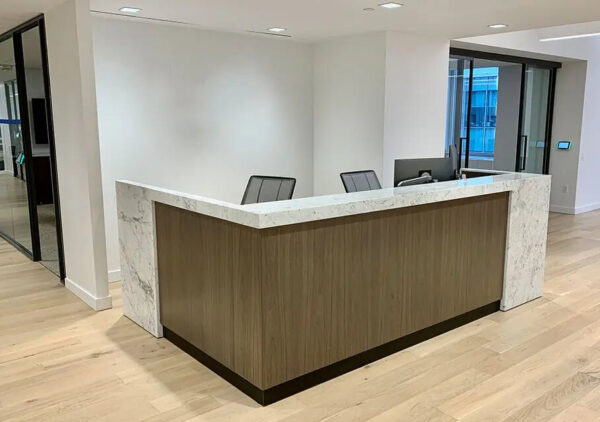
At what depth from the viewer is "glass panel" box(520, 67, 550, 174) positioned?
28.0 feet

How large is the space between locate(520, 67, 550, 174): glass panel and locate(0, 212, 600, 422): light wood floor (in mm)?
4934

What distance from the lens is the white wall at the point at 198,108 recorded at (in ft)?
16.0

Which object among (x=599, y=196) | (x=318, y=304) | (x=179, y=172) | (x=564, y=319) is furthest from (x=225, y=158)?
(x=599, y=196)

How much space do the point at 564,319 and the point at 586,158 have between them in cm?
560

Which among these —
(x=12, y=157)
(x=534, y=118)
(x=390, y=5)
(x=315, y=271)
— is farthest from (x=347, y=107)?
(x=534, y=118)

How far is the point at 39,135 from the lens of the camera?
5234 millimetres

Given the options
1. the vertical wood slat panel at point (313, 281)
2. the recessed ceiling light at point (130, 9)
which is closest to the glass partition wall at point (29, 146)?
the recessed ceiling light at point (130, 9)

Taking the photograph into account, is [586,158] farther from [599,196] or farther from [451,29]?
[451,29]

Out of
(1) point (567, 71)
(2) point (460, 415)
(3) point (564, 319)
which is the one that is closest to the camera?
(2) point (460, 415)

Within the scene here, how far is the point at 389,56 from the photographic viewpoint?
217 inches

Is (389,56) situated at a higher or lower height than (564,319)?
higher

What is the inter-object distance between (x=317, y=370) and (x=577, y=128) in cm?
733

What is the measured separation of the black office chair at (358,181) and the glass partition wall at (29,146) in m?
2.55

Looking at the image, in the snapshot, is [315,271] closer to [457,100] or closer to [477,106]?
[457,100]
